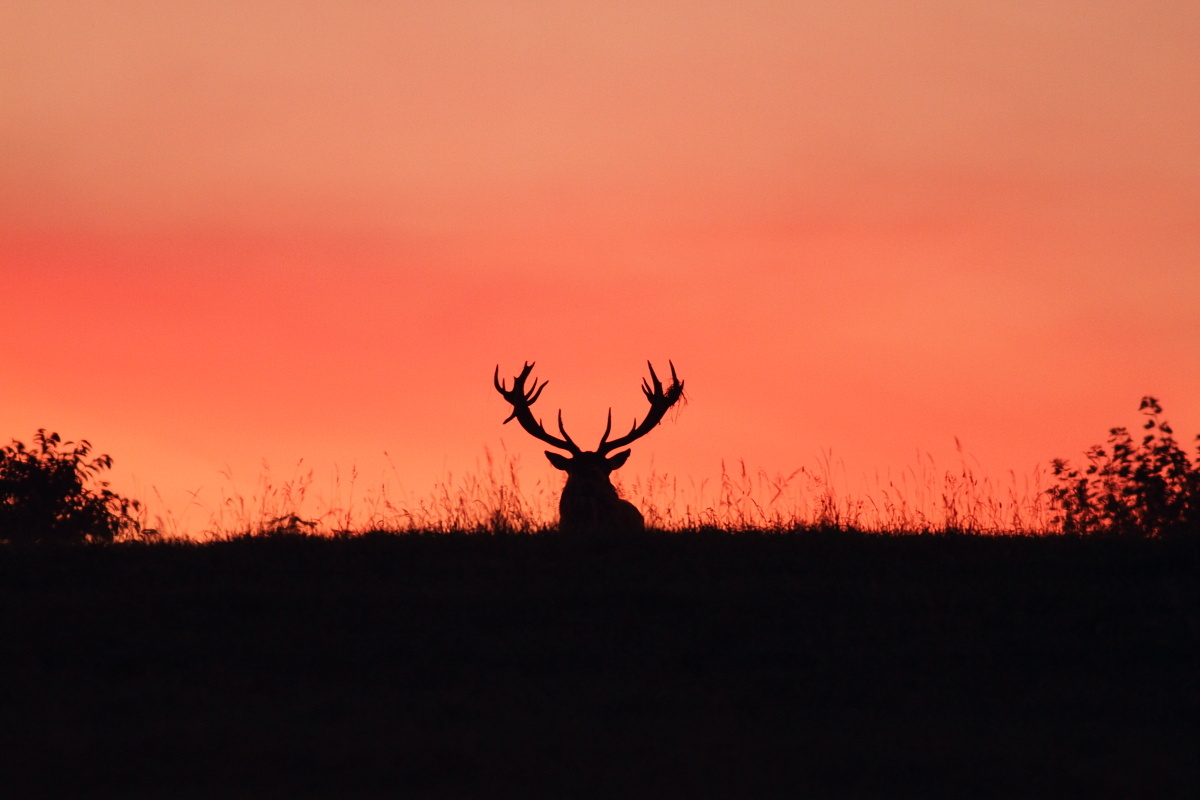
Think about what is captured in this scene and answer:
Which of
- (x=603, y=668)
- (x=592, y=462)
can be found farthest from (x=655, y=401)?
(x=603, y=668)

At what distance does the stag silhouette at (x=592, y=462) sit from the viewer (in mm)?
15516

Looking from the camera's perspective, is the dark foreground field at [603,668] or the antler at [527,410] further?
the antler at [527,410]

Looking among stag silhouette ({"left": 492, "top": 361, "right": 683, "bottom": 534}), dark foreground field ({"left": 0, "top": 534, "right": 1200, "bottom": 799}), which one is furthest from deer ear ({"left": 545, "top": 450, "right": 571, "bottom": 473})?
dark foreground field ({"left": 0, "top": 534, "right": 1200, "bottom": 799})

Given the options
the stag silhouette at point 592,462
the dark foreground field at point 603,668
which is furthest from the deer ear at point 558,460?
the dark foreground field at point 603,668

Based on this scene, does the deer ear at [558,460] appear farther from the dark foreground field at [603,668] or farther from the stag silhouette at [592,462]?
the dark foreground field at [603,668]

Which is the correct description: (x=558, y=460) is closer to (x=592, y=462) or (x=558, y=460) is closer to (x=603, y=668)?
(x=592, y=462)

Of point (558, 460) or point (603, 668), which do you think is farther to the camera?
point (558, 460)

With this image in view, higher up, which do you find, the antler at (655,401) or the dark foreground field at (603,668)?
the antler at (655,401)

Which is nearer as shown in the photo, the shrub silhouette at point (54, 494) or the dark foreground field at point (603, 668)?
the dark foreground field at point (603, 668)

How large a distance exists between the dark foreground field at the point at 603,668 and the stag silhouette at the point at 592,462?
2656 millimetres

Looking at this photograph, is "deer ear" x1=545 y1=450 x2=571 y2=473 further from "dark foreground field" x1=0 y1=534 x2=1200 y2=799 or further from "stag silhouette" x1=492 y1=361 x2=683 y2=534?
"dark foreground field" x1=0 y1=534 x2=1200 y2=799

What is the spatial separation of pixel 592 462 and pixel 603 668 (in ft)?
24.0

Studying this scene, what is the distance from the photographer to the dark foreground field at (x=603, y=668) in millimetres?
7219

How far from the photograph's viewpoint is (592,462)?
16531 millimetres
